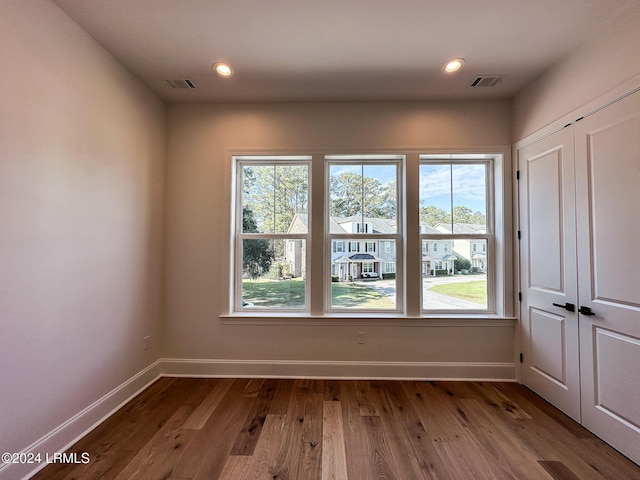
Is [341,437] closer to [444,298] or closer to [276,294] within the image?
[276,294]

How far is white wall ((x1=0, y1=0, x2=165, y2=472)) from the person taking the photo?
4.89 ft

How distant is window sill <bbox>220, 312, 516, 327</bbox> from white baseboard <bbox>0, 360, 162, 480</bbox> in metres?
0.87

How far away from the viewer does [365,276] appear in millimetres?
2977

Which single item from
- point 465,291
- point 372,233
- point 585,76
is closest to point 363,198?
point 372,233

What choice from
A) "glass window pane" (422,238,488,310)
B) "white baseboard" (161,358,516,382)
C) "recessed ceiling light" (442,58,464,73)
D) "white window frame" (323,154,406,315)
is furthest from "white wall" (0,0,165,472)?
"glass window pane" (422,238,488,310)

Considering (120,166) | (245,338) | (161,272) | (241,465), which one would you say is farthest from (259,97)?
(241,465)

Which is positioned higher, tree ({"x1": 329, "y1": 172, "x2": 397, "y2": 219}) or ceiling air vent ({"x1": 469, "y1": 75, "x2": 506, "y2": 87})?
ceiling air vent ({"x1": 469, "y1": 75, "x2": 506, "y2": 87})

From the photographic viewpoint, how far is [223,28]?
1917mm

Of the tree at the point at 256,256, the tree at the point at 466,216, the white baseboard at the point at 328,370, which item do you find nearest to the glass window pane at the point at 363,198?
the tree at the point at 466,216

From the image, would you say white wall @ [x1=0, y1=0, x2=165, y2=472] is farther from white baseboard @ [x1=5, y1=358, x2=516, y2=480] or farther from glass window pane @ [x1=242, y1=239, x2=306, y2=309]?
glass window pane @ [x1=242, y1=239, x2=306, y2=309]

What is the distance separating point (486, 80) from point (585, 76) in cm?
68

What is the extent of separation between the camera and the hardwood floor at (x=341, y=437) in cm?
161

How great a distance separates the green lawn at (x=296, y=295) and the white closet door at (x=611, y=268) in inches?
61.0

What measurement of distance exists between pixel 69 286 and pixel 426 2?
2901mm
